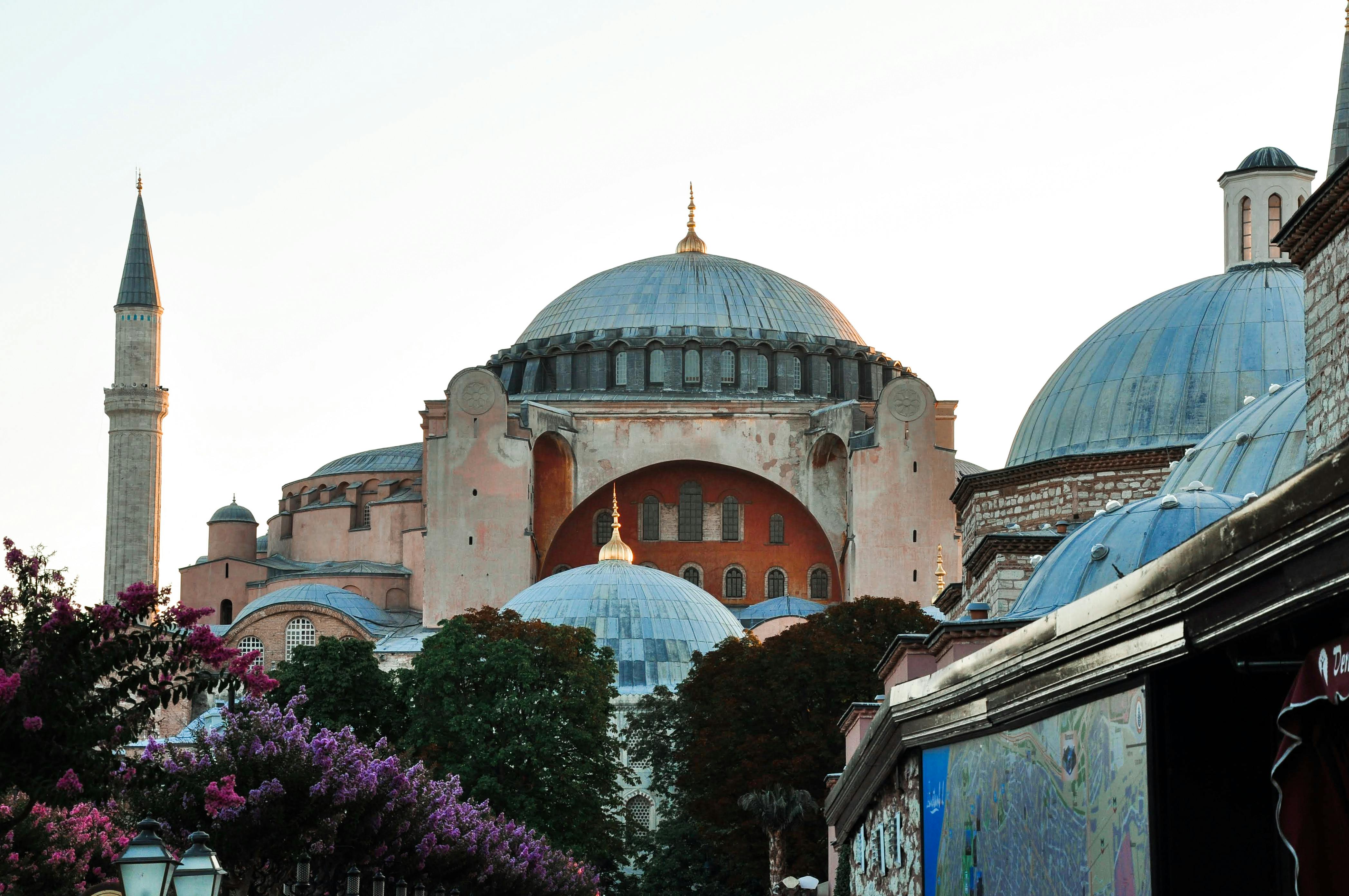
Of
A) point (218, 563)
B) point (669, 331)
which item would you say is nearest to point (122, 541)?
point (218, 563)

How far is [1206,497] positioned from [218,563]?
159 ft

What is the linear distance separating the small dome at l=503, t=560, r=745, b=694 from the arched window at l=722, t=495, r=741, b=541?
19.6 ft

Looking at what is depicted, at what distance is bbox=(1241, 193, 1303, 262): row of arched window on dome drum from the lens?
32844mm

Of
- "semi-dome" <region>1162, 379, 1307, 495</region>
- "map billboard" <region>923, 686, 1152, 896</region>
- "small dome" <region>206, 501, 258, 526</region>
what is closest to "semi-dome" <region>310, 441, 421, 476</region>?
"small dome" <region>206, 501, 258, 526</region>

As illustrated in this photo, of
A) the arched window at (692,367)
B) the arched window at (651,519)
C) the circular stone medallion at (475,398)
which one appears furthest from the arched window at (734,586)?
the circular stone medallion at (475,398)

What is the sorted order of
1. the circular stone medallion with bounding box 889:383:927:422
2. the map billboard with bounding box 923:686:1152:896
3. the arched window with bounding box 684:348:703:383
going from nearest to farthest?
the map billboard with bounding box 923:686:1152:896 < the circular stone medallion with bounding box 889:383:927:422 < the arched window with bounding box 684:348:703:383

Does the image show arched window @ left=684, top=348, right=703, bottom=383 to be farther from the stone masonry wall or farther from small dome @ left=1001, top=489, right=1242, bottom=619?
the stone masonry wall

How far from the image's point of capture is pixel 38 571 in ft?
36.4

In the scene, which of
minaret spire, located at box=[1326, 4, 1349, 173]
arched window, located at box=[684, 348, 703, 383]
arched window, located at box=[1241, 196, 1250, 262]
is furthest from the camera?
arched window, located at box=[684, 348, 703, 383]

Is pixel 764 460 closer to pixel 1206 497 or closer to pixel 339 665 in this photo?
pixel 339 665

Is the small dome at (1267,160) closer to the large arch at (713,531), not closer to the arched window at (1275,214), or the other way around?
the arched window at (1275,214)

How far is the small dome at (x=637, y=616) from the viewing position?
51594mm

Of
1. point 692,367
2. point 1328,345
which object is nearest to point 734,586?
point 692,367

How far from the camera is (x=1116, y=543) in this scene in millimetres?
17250
